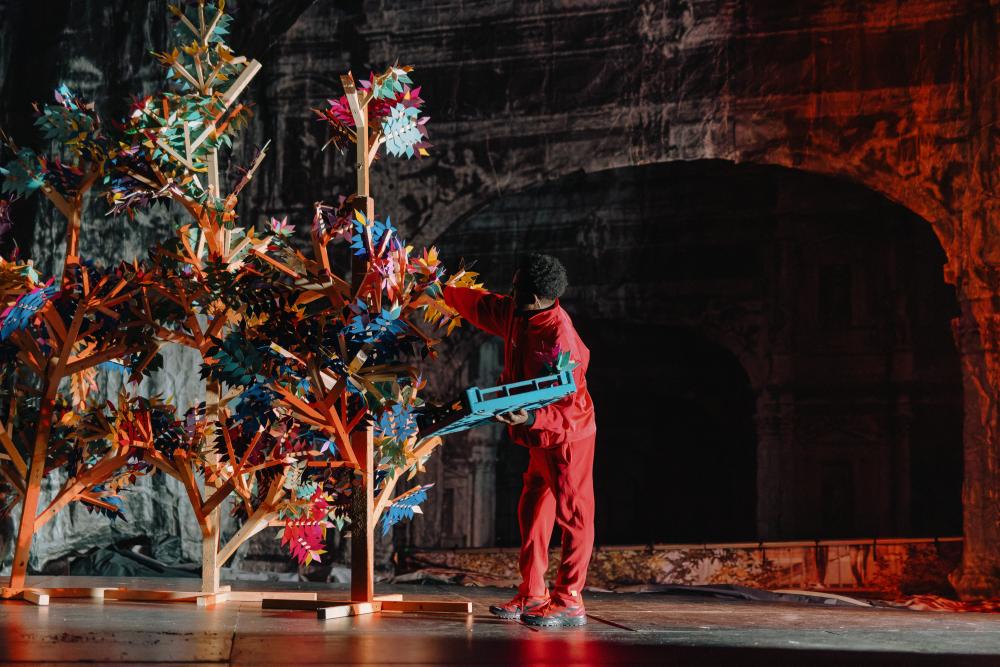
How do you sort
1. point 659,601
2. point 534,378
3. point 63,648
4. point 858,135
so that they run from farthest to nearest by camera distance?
point 858,135 → point 659,601 → point 534,378 → point 63,648

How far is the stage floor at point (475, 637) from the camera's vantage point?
2.60 meters

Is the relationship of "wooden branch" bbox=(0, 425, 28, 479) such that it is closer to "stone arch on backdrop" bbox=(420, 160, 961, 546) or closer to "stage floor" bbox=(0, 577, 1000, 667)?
"stage floor" bbox=(0, 577, 1000, 667)

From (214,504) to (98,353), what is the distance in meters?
0.68

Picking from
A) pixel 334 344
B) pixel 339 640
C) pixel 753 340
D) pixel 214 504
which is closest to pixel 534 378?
pixel 334 344

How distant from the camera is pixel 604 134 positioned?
6.58 metres

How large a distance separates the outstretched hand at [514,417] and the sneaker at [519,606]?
62cm

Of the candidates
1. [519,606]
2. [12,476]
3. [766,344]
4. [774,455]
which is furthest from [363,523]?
[766,344]

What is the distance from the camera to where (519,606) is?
3609 mm

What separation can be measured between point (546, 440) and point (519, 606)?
59cm

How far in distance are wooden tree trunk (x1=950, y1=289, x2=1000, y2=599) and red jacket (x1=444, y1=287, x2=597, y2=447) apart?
2.95 m

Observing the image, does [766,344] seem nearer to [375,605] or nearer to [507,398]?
[375,605]

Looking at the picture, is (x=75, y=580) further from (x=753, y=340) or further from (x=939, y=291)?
(x=939, y=291)

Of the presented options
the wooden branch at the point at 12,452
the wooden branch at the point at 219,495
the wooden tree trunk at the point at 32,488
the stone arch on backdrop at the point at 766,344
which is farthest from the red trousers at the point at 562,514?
the stone arch on backdrop at the point at 766,344

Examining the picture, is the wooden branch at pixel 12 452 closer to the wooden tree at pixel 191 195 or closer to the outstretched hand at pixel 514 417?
the wooden tree at pixel 191 195
